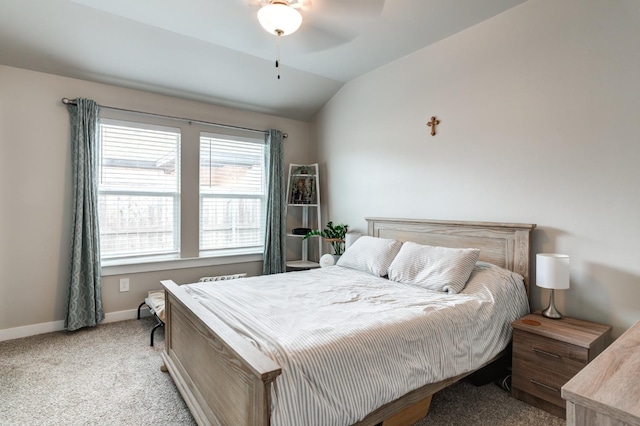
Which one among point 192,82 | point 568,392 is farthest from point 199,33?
point 568,392

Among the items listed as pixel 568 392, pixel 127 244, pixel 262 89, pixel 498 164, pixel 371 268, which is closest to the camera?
pixel 568 392

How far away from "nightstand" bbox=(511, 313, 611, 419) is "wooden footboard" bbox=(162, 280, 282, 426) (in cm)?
173

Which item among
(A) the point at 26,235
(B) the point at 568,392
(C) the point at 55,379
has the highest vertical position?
(A) the point at 26,235

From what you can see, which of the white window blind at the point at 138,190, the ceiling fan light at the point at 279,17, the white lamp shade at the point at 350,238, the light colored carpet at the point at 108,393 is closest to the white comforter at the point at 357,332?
the light colored carpet at the point at 108,393

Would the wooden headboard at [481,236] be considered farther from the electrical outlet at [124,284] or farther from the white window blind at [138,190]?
the electrical outlet at [124,284]

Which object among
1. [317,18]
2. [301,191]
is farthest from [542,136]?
[301,191]

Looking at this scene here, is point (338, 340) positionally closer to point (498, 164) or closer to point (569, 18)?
point (498, 164)

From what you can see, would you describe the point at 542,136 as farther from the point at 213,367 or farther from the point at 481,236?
the point at 213,367

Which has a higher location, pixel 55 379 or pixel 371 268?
pixel 371 268

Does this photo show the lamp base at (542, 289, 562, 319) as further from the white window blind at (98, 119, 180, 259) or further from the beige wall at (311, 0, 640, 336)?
the white window blind at (98, 119, 180, 259)

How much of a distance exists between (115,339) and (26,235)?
1.23m

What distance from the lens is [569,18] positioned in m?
2.30

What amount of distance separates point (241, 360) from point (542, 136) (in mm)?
2518

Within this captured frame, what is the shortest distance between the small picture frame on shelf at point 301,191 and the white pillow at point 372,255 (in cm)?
141
